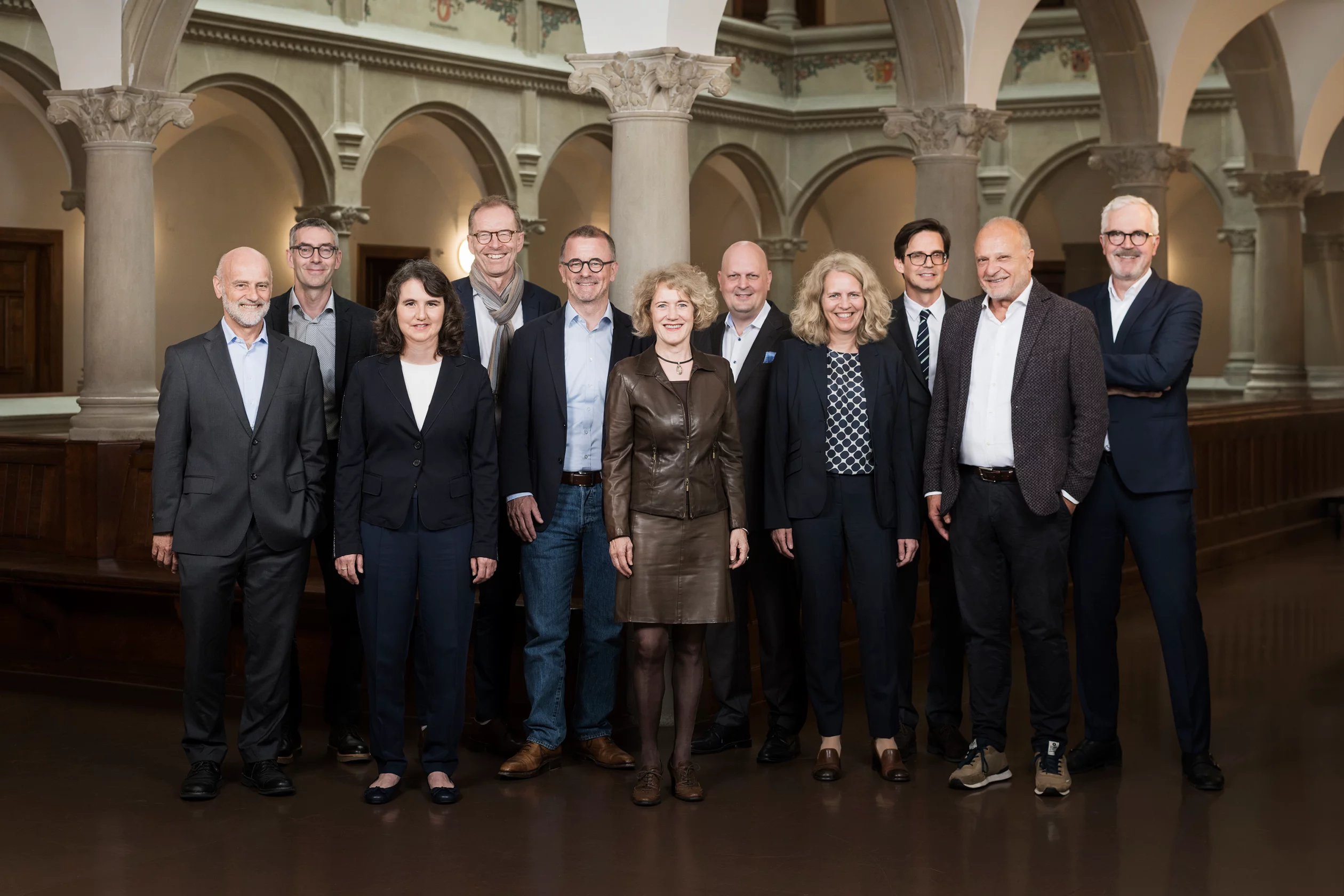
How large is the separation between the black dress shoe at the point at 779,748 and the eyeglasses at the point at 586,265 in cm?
165

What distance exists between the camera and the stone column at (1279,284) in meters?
14.0

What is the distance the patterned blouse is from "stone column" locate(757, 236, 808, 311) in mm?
14159

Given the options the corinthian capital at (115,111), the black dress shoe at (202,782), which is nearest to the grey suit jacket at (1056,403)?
the black dress shoe at (202,782)

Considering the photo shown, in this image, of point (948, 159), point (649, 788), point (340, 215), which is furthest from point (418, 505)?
point (340, 215)

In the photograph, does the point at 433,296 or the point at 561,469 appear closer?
the point at 433,296

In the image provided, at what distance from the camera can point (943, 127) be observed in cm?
893

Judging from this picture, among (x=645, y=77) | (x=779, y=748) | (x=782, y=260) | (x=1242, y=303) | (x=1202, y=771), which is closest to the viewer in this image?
(x=1202, y=771)

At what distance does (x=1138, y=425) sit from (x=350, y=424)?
2435 mm

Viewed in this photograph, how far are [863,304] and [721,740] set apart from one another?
1.56m

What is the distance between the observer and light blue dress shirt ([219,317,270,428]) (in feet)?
15.1

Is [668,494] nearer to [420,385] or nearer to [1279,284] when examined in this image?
[420,385]

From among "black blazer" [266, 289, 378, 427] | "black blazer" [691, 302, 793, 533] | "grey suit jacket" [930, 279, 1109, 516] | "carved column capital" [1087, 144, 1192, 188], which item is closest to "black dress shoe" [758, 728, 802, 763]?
"black blazer" [691, 302, 793, 533]

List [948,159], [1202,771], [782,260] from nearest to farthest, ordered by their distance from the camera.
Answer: [1202,771] < [948,159] < [782,260]

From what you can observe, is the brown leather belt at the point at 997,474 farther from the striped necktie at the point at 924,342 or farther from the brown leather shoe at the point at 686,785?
the brown leather shoe at the point at 686,785
